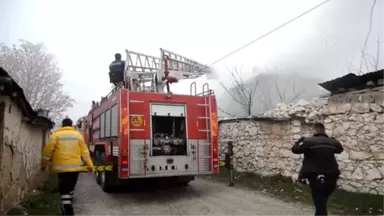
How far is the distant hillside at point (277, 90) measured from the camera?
54.4ft

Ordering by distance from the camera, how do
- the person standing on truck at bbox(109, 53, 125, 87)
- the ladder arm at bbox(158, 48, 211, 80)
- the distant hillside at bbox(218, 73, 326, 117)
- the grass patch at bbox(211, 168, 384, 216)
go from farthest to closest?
1. the distant hillside at bbox(218, 73, 326, 117)
2. the person standing on truck at bbox(109, 53, 125, 87)
3. the ladder arm at bbox(158, 48, 211, 80)
4. the grass patch at bbox(211, 168, 384, 216)

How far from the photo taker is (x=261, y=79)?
69.4 ft

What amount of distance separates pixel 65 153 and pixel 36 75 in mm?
29831

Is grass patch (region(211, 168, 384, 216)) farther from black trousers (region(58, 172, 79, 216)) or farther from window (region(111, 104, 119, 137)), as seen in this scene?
black trousers (region(58, 172, 79, 216))

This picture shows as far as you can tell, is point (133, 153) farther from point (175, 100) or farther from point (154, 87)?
point (154, 87)

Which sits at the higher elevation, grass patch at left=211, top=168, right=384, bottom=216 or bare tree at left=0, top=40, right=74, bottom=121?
bare tree at left=0, top=40, right=74, bottom=121

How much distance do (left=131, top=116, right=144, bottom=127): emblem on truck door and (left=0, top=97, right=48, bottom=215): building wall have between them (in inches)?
93.0

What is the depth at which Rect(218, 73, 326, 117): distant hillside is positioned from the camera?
1658cm

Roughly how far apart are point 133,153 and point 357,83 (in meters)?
5.62

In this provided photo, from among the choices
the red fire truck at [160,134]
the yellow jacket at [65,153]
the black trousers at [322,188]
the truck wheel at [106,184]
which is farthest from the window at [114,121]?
the black trousers at [322,188]

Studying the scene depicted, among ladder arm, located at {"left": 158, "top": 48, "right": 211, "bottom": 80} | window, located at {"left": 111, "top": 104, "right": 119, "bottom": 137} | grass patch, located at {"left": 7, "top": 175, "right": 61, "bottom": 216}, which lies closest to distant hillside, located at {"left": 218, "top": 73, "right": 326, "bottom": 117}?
ladder arm, located at {"left": 158, "top": 48, "right": 211, "bottom": 80}

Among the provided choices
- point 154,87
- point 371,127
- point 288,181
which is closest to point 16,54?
point 154,87

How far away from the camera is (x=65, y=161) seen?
193 inches

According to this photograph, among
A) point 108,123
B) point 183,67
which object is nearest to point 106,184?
point 108,123
